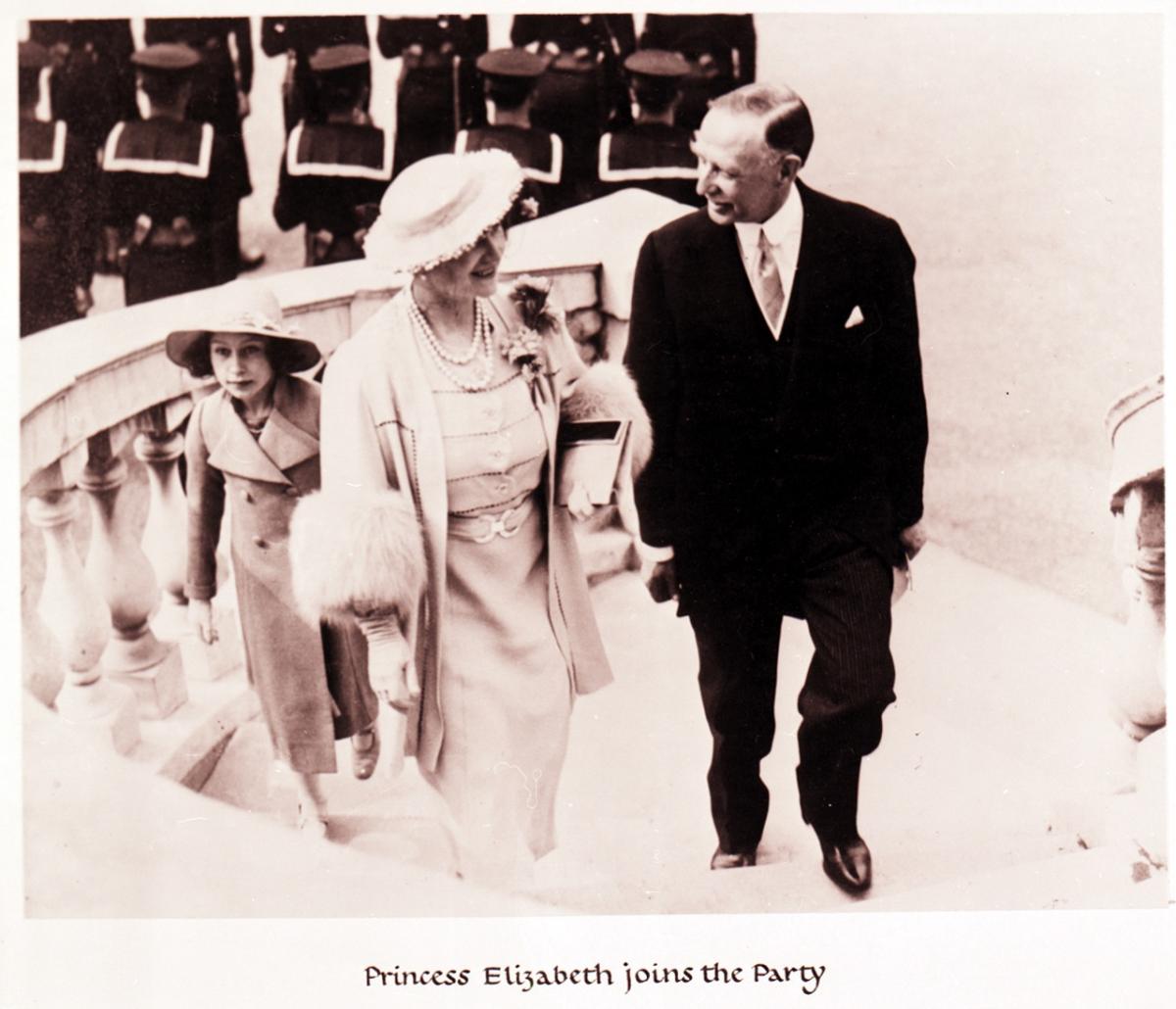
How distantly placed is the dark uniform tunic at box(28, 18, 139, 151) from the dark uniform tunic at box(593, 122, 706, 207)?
1107 millimetres

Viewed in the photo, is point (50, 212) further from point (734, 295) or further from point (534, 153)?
point (734, 295)

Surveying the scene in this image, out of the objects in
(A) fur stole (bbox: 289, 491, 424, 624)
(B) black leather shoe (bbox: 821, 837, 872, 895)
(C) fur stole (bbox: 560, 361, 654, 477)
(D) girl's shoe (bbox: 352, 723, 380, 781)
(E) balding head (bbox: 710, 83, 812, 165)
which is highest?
(E) balding head (bbox: 710, 83, 812, 165)

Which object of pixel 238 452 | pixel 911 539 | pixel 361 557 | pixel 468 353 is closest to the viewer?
pixel 361 557

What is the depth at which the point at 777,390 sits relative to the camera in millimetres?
3391

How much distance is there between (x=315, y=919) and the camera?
11.4ft

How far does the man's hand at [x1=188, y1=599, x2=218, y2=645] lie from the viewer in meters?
3.42

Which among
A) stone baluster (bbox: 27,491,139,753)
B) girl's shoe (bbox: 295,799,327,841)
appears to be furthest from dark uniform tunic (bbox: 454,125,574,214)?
girl's shoe (bbox: 295,799,327,841)

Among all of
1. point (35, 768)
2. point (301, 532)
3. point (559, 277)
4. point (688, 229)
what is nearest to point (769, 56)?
point (688, 229)

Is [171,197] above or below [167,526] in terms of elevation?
above

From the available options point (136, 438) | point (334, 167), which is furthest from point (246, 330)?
point (334, 167)

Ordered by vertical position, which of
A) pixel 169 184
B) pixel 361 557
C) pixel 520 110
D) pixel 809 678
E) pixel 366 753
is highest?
pixel 520 110

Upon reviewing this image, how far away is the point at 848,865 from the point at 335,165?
6.49 feet

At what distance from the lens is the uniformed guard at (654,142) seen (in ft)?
11.5

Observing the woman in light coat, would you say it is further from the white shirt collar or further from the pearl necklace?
the white shirt collar
